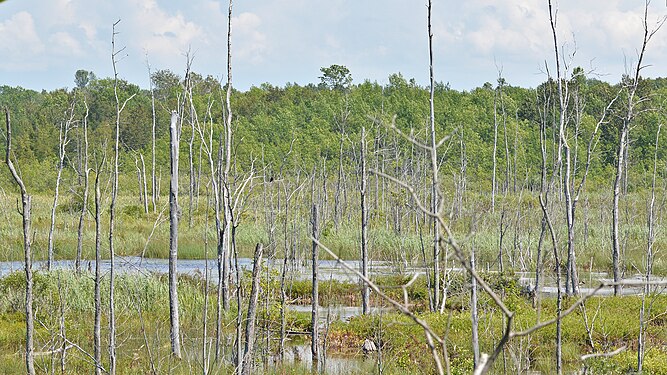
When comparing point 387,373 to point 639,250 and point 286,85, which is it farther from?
point 286,85

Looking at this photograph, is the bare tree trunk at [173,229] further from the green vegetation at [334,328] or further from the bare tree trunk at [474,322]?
the bare tree trunk at [474,322]

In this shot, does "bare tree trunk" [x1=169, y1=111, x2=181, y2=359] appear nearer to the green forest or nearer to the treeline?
the green forest

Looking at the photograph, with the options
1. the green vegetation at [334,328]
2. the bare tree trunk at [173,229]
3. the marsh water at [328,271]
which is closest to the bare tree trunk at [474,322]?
the green vegetation at [334,328]

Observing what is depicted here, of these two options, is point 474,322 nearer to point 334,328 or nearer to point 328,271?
point 334,328

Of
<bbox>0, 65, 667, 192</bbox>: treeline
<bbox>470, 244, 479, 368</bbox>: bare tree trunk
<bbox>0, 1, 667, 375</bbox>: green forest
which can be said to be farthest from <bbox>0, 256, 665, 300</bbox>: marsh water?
<bbox>0, 65, 667, 192</bbox>: treeline

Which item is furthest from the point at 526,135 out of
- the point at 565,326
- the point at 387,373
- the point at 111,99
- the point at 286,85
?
the point at 387,373

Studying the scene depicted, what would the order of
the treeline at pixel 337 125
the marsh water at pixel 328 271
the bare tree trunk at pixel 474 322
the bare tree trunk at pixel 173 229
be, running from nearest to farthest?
the bare tree trunk at pixel 474 322 < the bare tree trunk at pixel 173 229 < the marsh water at pixel 328 271 < the treeline at pixel 337 125

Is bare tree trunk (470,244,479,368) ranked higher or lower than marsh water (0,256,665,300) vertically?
higher

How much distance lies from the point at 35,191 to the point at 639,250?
34.0m

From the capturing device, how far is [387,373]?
35.8 feet

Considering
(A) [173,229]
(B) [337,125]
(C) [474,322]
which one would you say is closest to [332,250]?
(A) [173,229]

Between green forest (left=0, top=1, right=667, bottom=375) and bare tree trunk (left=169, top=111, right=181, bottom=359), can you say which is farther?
bare tree trunk (left=169, top=111, right=181, bottom=359)

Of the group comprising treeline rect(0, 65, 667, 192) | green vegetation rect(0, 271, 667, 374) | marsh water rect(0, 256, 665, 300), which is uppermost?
treeline rect(0, 65, 667, 192)

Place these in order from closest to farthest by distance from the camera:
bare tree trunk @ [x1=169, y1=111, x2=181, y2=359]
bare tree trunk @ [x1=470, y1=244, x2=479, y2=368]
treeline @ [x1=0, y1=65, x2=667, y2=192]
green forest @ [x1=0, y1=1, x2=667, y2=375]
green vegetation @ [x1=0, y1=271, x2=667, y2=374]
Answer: bare tree trunk @ [x1=470, y1=244, x2=479, y2=368] < green forest @ [x1=0, y1=1, x2=667, y2=375] < bare tree trunk @ [x1=169, y1=111, x2=181, y2=359] < green vegetation @ [x1=0, y1=271, x2=667, y2=374] < treeline @ [x1=0, y1=65, x2=667, y2=192]
